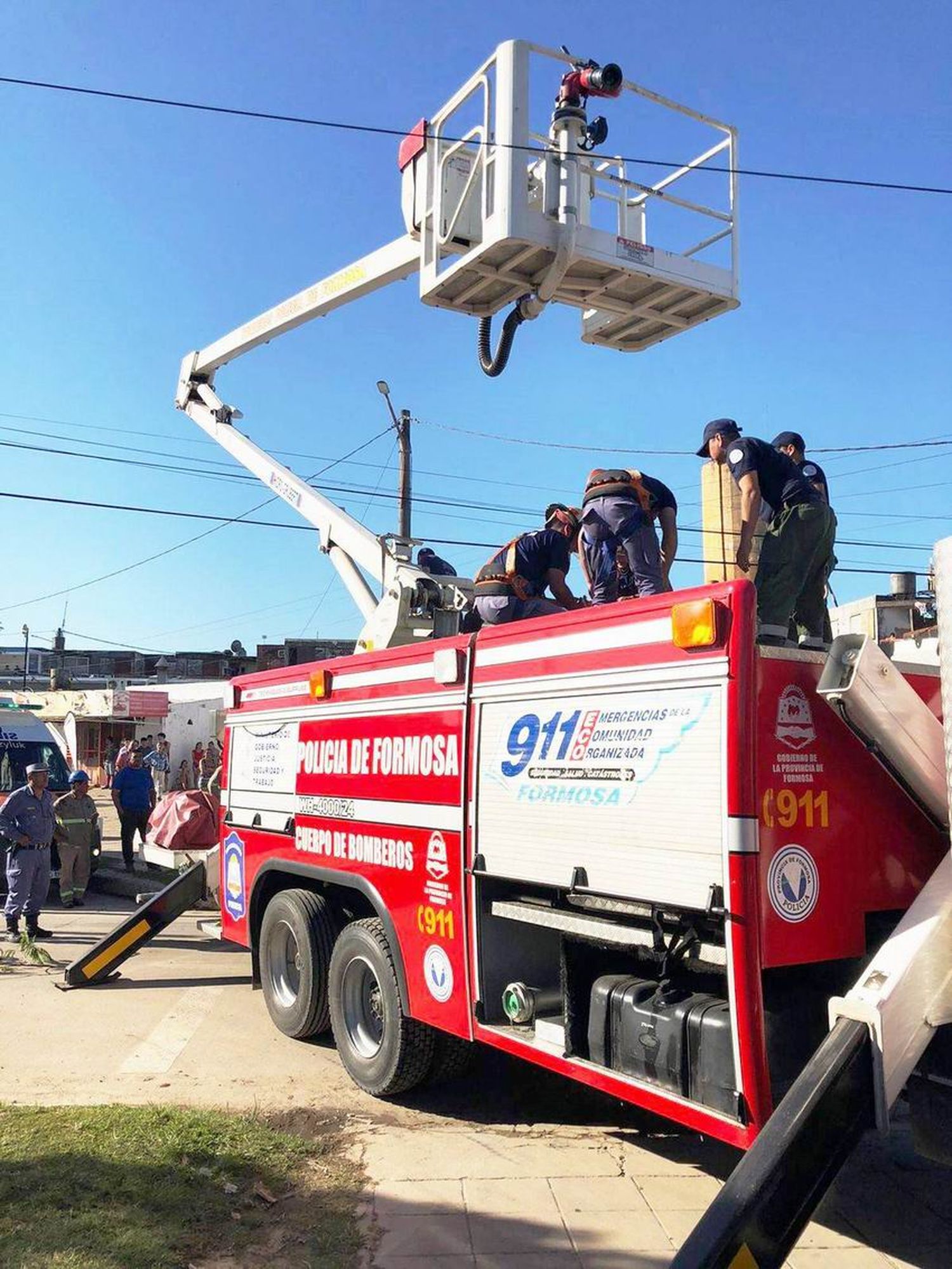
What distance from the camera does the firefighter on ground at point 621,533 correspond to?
5.79m

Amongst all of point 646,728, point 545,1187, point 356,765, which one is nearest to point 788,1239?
point 646,728

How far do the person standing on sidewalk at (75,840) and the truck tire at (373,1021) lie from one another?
7092 millimetres

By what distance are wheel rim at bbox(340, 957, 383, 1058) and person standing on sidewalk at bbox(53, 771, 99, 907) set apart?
723cm

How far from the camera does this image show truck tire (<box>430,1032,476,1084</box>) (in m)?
5.59

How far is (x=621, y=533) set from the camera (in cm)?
580

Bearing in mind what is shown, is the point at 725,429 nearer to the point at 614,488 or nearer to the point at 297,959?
the point at 614,488

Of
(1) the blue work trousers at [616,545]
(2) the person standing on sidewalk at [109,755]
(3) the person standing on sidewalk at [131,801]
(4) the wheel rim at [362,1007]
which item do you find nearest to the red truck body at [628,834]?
(4) the wheel rim at [362,1007]

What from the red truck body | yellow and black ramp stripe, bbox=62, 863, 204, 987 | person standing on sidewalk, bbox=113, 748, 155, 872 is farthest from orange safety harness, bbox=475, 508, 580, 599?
person standing on sidewalk, bbox=113, 748, 155, 872

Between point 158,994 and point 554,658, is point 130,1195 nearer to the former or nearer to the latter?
point 554,658

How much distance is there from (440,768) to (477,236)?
13.3 ft

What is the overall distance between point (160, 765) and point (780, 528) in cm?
2087

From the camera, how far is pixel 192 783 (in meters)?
27.9

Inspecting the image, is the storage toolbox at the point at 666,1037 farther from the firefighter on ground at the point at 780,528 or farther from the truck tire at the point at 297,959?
the truck tire at the point at 297,959

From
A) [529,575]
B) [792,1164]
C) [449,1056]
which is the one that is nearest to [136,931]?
[449,1056]
